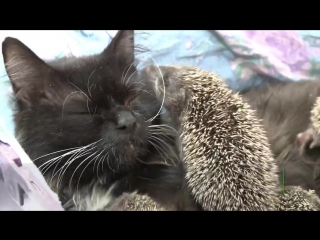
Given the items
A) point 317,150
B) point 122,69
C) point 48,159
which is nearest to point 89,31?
point 122,69

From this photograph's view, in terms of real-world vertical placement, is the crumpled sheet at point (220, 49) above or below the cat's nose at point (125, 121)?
above

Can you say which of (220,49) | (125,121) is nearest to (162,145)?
(125,121)

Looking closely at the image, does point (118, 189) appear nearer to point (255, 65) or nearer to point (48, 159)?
point (48, 159)

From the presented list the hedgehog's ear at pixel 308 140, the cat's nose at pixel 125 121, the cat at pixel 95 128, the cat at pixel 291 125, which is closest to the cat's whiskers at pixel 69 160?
the cat at pixel 95 128

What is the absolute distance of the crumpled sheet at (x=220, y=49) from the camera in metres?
1.45

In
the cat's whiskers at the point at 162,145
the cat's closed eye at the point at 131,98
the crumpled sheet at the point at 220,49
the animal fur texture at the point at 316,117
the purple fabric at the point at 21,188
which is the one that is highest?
the crumpled sheet at the point at 220,49

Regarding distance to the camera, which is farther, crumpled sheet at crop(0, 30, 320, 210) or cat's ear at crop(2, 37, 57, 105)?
crumpled sheet at crop(0, 30, 320, 210)

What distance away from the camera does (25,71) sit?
1.31 meters

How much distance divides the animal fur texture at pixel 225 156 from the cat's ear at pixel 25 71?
0.42 metres

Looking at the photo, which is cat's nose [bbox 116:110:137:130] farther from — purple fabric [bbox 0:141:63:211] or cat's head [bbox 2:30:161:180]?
purple fabric [bbox 0:141:63:211]

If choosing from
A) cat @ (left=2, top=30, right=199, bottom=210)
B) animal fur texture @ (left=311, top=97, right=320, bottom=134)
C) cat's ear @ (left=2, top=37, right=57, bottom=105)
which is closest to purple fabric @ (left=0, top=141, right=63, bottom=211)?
cat @ (left=2, top=30, right=199, bottom=210)

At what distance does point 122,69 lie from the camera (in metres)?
1.41

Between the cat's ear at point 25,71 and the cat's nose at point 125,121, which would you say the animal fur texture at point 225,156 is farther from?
the cat's ear at point 25,71

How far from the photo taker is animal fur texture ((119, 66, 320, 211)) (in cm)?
132
